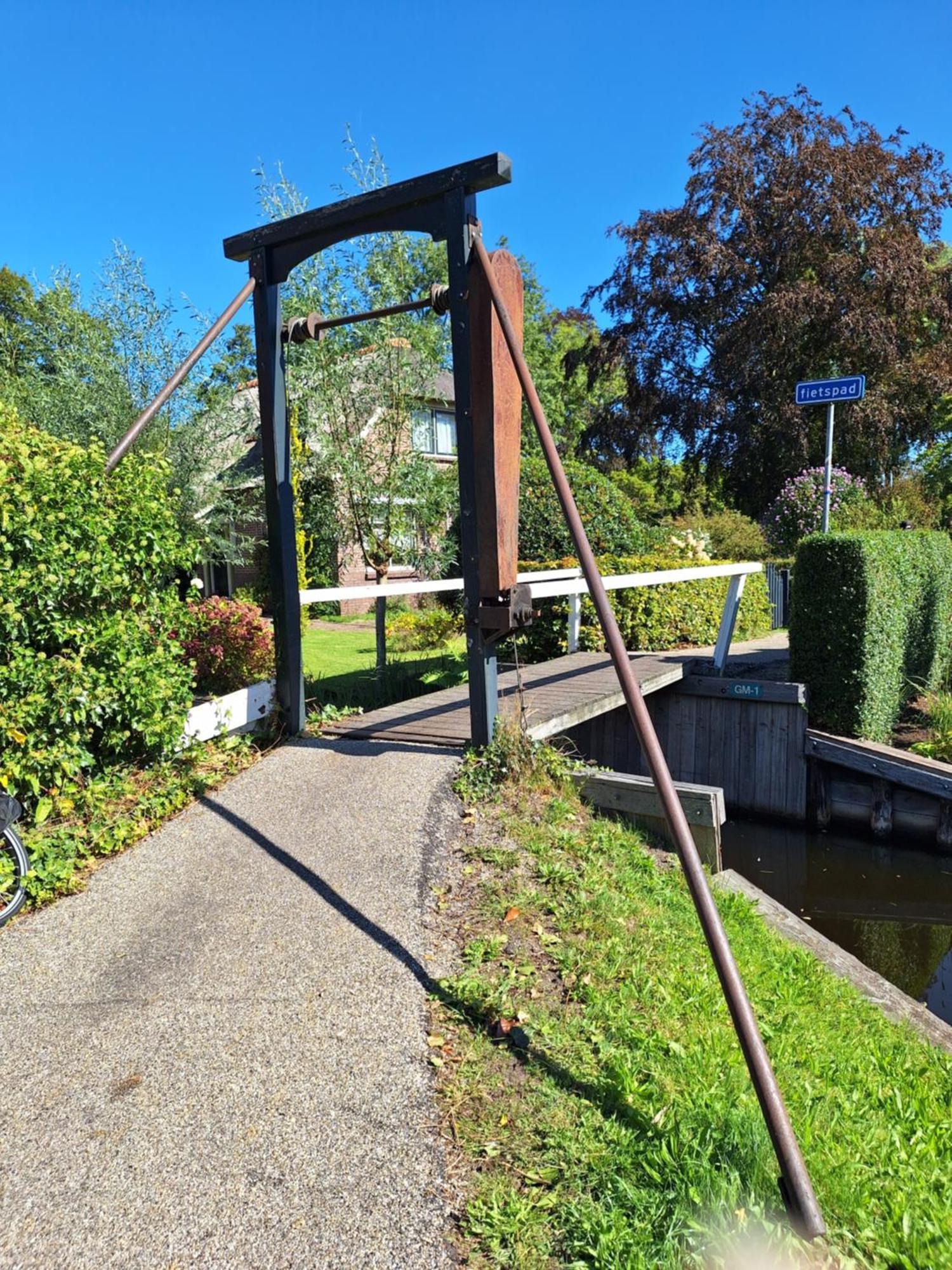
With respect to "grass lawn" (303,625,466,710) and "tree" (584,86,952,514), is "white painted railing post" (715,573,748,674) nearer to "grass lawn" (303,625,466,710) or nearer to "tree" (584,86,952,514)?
"grass lawn" (303,625,466,710)

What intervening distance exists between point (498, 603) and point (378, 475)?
25.3 feet

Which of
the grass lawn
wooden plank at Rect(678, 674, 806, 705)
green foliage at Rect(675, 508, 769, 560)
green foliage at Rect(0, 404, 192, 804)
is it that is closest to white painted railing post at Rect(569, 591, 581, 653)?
the grass lawn

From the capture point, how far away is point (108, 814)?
4.56m

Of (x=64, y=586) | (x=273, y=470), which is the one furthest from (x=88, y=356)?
(x=64, y=586)

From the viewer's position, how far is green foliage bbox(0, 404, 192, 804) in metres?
4.05

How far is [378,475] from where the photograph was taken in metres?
12.4

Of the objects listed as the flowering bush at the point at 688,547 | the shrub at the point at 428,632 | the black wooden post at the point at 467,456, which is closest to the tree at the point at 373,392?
the shrub at the point at 428,632

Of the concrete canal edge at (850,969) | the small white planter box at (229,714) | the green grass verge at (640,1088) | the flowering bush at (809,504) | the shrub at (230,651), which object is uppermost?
the flowering bush at (809,504)

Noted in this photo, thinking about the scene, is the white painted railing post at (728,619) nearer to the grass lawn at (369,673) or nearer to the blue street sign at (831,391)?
the blue street sign at (831,391)

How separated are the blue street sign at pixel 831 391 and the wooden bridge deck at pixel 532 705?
3.67 metres

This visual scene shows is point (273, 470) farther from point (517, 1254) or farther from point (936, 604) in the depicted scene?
point (936, 604)

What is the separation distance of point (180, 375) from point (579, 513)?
7.25 meters

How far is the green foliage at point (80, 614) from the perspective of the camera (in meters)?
4.05

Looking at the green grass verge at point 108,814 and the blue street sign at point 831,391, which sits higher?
the blue street sign at point 831,391
